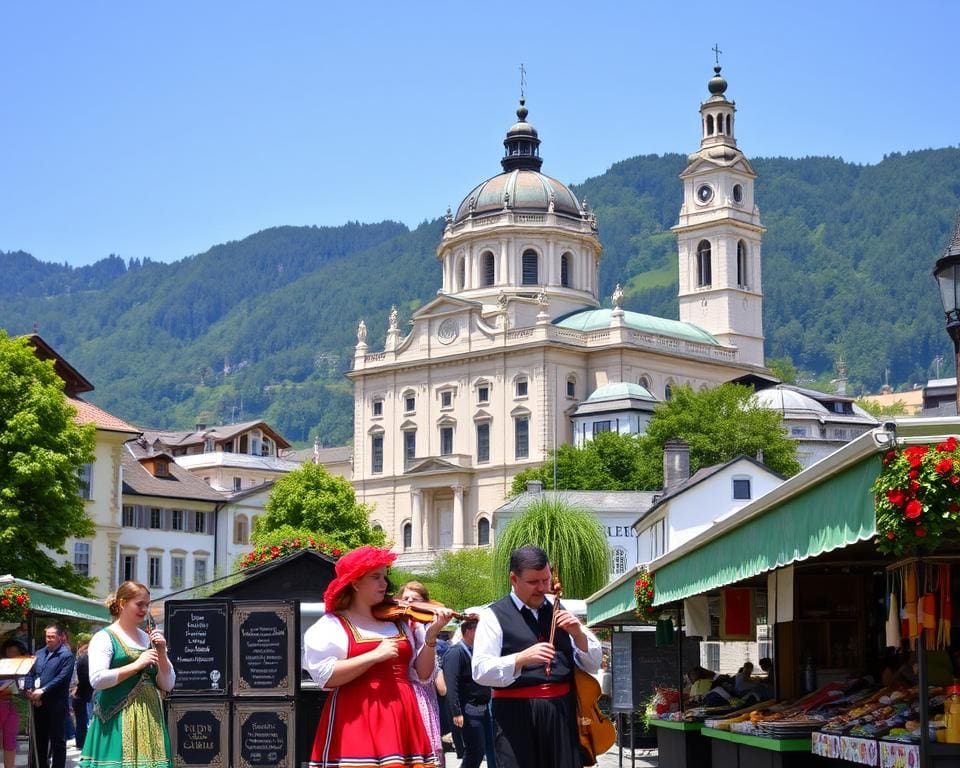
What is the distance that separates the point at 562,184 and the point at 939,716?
11364 cm

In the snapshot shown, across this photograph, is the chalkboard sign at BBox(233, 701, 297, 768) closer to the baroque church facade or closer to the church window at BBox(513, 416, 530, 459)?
the baroque church facade

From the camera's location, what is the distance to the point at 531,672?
9.86 meters

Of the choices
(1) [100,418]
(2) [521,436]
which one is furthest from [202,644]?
(2) [521,436]

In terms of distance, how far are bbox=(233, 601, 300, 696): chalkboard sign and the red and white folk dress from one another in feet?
25.5

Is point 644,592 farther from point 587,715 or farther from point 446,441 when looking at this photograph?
point 446,441

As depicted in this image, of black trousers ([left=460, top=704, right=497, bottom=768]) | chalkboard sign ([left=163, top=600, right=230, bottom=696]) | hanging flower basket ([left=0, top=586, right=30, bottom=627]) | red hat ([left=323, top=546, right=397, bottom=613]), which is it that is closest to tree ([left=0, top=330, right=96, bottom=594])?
hanging flower basket ([left=0, top=586, right=30, bottom=627])

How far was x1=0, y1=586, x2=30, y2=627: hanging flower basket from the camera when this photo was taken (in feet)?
69.5

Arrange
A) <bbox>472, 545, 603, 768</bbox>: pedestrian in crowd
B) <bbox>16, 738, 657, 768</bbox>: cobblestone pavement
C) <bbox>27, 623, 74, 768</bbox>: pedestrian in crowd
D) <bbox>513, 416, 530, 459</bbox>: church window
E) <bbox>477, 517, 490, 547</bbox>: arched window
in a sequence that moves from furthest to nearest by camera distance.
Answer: <bbox>513, 416, 530, 459</bbox>: church window < <bbox>477, 517, 490, 547</bbox>: arched window < <bbox>16, 738, 657, 768</bbox>: cobblestone pavement < <bbox>27, 623, 74, 768</bbox>: pedestrian in crowd < <bbox>472, 545, 603, 768</bbox>: pedestrian in crowd

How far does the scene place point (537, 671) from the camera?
987 cm

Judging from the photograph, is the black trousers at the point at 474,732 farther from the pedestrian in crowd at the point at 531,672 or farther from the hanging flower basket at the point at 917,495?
the hanging flower basket at the point at 917,495

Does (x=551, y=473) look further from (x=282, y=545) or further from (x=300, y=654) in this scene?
(x=300, y=654)

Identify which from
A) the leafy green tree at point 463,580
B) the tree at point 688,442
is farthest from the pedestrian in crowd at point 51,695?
the tree at point 688,442

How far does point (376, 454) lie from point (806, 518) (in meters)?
104

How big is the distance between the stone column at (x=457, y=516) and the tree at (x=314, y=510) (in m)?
24.4
